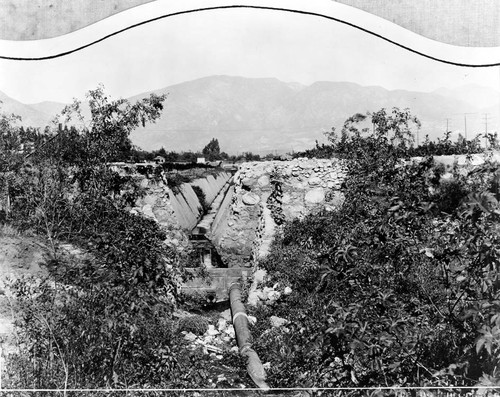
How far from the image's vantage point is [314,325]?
130 inches

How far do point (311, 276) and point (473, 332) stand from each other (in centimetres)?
269

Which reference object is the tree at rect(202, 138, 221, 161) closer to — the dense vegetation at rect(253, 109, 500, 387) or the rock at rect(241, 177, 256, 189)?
the rock at rect(241, 177, 256, 189)

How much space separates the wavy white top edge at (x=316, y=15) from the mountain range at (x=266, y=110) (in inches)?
18.3

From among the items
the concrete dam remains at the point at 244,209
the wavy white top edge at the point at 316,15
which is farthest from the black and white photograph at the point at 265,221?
the concrete dam remains at the point at 244,209

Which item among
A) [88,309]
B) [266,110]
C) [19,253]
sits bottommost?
[88,309]

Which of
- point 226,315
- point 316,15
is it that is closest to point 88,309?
point 316,15

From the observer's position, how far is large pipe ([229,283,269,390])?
4.09m

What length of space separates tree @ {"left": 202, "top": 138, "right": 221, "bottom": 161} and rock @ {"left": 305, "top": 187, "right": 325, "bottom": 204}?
56.8 inches

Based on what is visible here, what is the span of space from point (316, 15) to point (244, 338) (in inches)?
125

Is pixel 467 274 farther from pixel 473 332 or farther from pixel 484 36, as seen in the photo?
pixel 484 36

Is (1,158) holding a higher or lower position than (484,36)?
lower

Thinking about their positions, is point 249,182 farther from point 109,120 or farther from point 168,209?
point 109,120

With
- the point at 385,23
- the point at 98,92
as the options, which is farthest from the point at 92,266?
the point at 385,23

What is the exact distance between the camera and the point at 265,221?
618 centimetres
